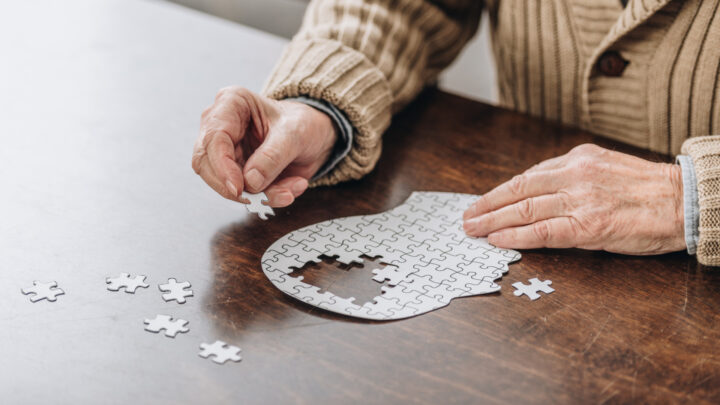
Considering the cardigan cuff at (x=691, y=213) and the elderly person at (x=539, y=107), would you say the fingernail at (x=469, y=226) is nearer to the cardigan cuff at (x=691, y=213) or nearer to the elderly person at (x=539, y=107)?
the elderly person at (x=539, y=107)

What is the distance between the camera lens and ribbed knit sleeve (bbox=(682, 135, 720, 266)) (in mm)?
1116

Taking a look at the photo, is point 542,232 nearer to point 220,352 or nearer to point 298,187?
point 298,187

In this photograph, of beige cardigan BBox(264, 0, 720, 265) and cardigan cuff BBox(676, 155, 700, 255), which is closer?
cardigan cuff BBox(676, 155, 700, 255)

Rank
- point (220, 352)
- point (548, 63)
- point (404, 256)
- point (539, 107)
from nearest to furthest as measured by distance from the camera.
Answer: point (220, 352) < point (404, 256) < point (548, 63) < point (539, 107)

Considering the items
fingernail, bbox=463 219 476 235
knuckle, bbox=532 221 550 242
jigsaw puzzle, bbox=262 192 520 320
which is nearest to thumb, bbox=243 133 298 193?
jigsaw puzzle, bbox=262 192 520 320

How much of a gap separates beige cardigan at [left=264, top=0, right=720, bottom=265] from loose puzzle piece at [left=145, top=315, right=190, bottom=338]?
493mm

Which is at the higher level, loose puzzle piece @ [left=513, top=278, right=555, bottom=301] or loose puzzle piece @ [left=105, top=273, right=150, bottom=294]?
loose puzzle piece @ [left=513, top=278, right=555, bottom=301]

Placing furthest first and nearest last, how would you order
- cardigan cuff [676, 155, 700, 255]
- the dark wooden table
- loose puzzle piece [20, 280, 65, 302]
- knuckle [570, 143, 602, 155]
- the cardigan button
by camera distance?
the cardigan button, knuckle [570, 143, 602, 155], cardigan cuff [676, 155, 700, 255], loose puzzle piece [20, 280, 65, 302], the dark wooden table

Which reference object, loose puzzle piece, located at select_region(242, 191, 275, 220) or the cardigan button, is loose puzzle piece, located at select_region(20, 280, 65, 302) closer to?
loose puzzle piece, located at select_region(242, 191, 275, 220)

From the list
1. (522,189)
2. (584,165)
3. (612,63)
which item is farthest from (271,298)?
(612,63)

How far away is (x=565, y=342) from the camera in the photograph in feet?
3.22

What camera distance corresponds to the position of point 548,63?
5.55 ft

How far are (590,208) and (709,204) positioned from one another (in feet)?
0.59

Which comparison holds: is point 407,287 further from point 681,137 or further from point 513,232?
point 681,137
